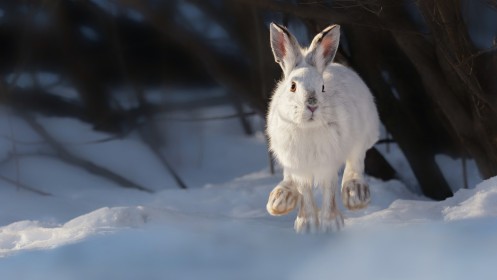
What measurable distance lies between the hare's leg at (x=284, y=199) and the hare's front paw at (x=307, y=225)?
0.20ft

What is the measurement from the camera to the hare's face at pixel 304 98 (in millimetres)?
3014

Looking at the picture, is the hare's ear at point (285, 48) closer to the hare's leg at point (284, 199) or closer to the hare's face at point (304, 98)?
the hare's face at point (304, 98)

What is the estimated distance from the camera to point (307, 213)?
328 centimetres

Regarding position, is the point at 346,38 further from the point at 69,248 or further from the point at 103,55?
the point at 69,248

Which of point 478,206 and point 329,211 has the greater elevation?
point 329,211

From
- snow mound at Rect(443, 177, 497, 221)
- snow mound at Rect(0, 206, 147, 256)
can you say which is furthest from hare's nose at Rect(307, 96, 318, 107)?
snow mound at Rect(0, 206, 147, 256)

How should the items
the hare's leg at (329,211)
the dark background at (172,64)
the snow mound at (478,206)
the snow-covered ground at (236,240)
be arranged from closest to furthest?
1. the snow-covered ground at (236,240)
2. the hare's leg at (329,211)
3. the snow mound at (478,206)
4. the dark background at (172,64)

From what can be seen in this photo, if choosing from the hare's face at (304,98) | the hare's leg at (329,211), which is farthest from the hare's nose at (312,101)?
the hare's leg at (329,211)

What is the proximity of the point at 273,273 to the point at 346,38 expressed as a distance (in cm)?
245

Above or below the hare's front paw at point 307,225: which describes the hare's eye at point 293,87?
above

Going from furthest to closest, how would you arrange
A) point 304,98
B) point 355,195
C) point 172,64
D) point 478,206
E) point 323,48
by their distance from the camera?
point 172,64 < point 478,206 < point 355,195 < point 323,48 < point 304,98

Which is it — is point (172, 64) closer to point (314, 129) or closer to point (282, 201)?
point (282, 201)

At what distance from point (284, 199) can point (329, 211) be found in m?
0.16

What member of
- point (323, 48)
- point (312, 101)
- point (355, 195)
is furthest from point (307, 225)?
point (323, 48)
